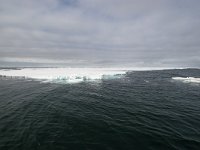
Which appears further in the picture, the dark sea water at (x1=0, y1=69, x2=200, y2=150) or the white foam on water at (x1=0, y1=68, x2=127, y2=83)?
the white foam on water at (x1=0, y1=68, x2=127, y2=83)

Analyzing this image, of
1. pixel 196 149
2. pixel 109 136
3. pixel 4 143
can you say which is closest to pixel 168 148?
pixel 196 149

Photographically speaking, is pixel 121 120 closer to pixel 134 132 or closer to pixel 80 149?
pixel 134 132

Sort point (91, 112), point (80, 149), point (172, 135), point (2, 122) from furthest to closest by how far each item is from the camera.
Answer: point (91, 112) < point (2, 122) < point (172, 135) < point (80, 149)

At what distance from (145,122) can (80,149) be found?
483 cm

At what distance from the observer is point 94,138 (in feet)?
24.4

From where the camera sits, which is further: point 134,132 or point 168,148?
point 134,132

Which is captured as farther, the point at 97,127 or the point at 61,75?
the point at 61,75

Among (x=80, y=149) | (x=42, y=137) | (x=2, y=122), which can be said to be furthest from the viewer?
(x=2, y=122)

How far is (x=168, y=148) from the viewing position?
22.3 feet

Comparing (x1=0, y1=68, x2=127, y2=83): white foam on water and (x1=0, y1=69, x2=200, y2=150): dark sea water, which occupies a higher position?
(x1=0, y1=68, x2=127, y2=83): white foam on water

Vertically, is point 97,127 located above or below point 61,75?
below

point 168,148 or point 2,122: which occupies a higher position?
point 2,122

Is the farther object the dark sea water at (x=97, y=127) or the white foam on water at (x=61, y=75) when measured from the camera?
the white foam on water at (x=61, y=75)

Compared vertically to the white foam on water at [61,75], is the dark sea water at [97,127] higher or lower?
lower
